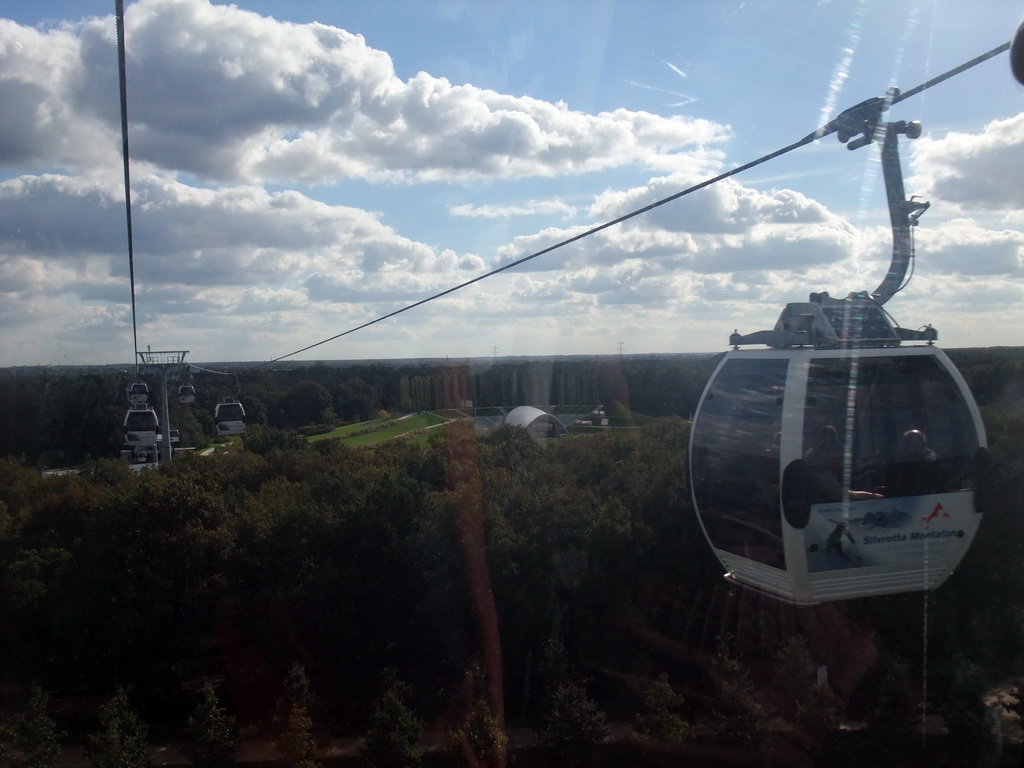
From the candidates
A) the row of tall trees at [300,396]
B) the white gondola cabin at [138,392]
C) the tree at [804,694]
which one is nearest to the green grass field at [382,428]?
the row of tall trees at [300,396]

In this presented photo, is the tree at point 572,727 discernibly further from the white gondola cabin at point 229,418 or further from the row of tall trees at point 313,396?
the row of tall trees at point 313,396

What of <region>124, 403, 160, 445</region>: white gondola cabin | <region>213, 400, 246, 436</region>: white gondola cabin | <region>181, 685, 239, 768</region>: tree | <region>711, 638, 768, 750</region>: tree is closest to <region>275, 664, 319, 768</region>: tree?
<region>181, 685, 239, 768</region>: tree

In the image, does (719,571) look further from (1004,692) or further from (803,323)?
(803,323)

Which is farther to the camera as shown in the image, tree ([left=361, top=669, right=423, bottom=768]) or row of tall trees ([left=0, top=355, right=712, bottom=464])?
row of tall trees ([left=0, top=355, right=712, bottom=464])

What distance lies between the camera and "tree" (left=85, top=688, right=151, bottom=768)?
8.76 m

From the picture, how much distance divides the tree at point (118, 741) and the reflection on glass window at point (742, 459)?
6978 millimetres

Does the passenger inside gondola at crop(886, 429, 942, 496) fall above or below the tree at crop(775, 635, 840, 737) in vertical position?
above

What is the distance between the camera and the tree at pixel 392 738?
30.2 ft

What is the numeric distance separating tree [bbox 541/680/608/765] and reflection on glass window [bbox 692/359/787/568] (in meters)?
3.99

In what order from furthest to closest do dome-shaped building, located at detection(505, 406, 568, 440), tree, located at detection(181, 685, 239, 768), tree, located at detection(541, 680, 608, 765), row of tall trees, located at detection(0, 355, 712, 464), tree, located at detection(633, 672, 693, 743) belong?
row of tall trees, located at detection(0, 355, 712, 464)
dome-shaped building, located at detection(505, 406, 568, 440)
tree, located at detection(541, 680, 608, 765)
tree, located at detection(181, 685, 239, 768)
tree, located at detection(633, 672, 693, 743)

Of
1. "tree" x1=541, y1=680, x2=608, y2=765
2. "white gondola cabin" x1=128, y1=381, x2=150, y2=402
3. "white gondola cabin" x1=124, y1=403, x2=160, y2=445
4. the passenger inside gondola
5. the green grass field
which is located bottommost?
"tree" x1=541, y1=680, x2=608, y2=765

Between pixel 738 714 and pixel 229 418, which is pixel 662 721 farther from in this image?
pixel 229 418

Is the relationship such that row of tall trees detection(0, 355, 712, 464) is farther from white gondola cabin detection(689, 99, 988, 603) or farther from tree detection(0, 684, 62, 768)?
white gondola cabin detection(689, 99, 988, 603)

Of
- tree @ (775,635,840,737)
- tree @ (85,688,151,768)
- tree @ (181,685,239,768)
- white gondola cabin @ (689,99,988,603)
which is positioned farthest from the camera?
tree @ (181,685,239,768)
